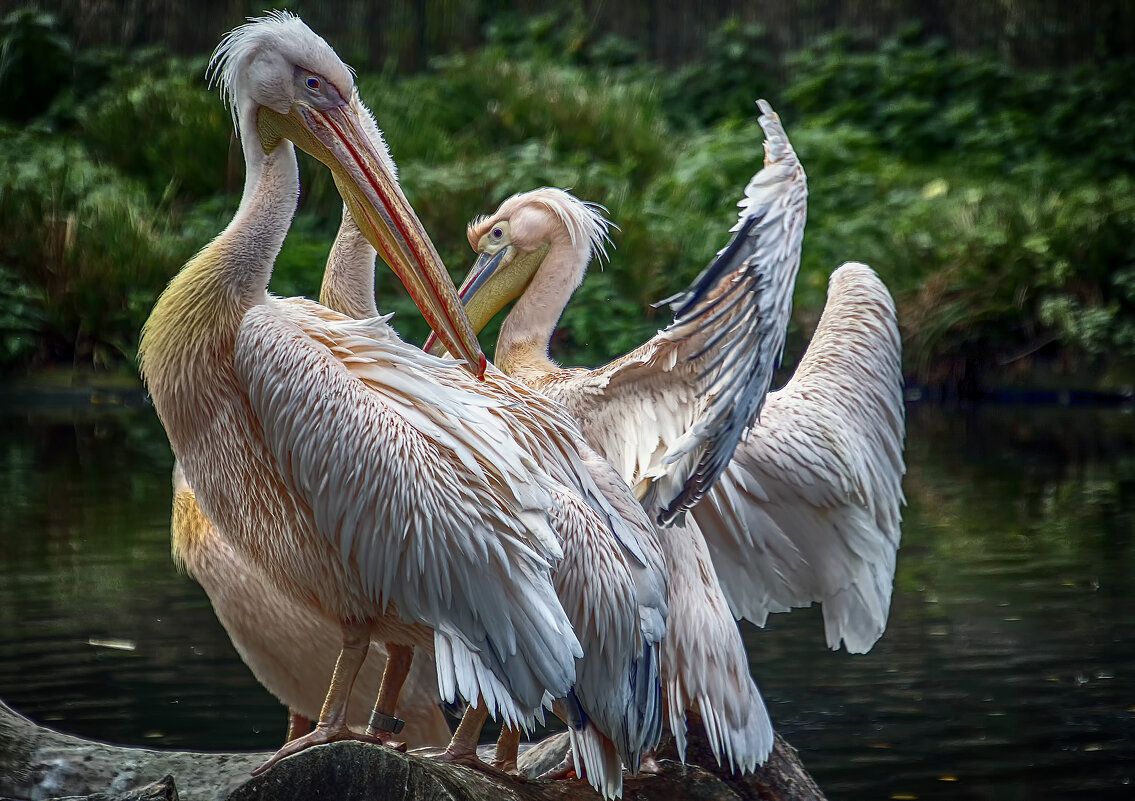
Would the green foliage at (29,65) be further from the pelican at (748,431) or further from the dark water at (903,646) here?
the pelican at (748,431)

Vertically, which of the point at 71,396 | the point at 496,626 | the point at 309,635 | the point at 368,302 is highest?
the point at 368,302

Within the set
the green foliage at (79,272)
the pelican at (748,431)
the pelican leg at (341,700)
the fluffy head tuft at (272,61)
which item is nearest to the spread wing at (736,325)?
the pelican at (748,431)

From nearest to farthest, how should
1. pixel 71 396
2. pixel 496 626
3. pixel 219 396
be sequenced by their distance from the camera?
1. pixel 496 626
2. pixel 219 396
3. pixel 71 396

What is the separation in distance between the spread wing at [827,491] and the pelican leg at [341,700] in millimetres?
1175

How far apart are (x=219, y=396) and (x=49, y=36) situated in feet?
41.2

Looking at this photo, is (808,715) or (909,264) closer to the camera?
(808,715)

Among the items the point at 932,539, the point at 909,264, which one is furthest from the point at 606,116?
the point at 932,539

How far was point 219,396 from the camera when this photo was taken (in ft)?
11.3

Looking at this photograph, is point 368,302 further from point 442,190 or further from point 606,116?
point 606,116

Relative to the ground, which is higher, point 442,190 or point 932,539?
point 442,190

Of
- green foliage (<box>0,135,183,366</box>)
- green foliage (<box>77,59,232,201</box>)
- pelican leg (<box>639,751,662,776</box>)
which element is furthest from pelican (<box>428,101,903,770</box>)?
green foliage (<box>77,59,232,201</box>)

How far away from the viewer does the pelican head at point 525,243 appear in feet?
16.0

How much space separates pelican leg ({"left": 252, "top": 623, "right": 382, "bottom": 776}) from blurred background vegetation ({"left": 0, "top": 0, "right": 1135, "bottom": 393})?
7.97 metres

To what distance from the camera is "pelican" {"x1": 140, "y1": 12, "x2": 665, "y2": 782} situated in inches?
128
